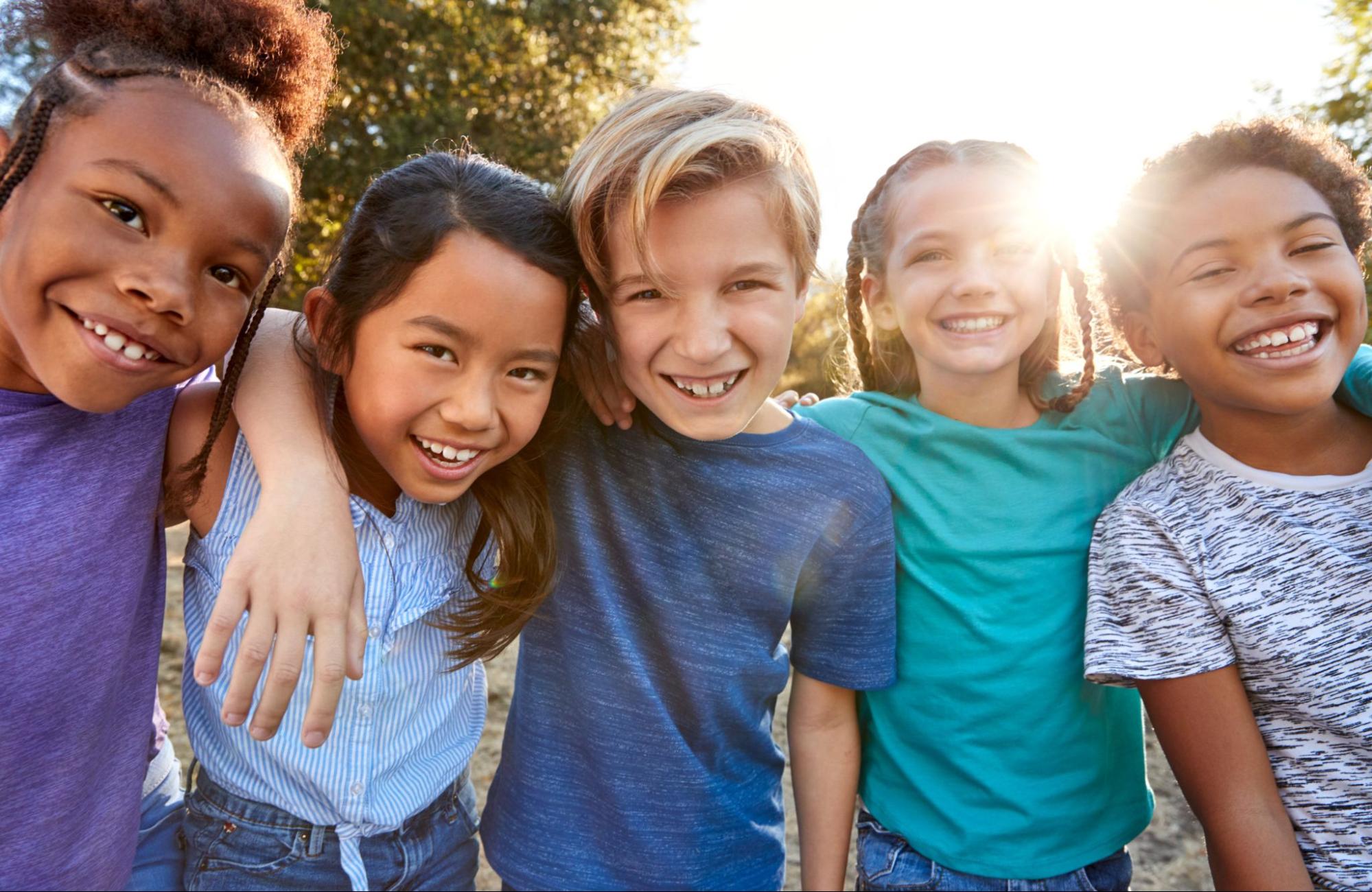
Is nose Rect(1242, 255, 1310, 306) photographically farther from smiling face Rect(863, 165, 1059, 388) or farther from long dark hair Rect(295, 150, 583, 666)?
long dark hair Rect(295, 150, 583, 666)

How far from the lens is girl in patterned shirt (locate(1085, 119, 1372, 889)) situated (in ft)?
4.63

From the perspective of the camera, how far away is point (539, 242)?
1.42 m

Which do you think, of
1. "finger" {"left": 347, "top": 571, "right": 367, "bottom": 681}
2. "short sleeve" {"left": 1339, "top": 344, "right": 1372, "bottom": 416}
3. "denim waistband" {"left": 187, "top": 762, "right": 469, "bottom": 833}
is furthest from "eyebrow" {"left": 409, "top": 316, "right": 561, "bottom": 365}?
"short sleeve" {"left": 1339, "top": 344, "right": 1372, "bottom": 416}

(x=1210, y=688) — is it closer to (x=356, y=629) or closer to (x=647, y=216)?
(x=647, y=216)

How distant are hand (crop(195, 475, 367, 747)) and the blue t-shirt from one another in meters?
0.53

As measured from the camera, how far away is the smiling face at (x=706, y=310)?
1439mm

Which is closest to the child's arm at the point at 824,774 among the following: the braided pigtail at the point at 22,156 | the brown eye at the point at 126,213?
the brown eye at the point at 126,213

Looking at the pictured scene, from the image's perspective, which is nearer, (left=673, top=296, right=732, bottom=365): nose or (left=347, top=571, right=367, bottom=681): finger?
(left=347, top=571, right=367, bottom=681): finger

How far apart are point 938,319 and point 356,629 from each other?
1.26 meters

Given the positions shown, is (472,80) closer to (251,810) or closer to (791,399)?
(791,399)

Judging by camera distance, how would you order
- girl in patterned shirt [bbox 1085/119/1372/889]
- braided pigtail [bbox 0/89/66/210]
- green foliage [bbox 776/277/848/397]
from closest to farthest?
braided pigtail [bbox 0/89/66/210] < girl in patterned shirt [bbox 1085/119/1372/889] < green foliage [bbox 776/277/848/397]

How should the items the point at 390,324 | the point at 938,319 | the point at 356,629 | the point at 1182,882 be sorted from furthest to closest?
the point at 1182,882 < the point at 938,319 < the point at 390,324 < the point at 356,629

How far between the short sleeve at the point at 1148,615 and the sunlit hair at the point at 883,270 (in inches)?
14.2

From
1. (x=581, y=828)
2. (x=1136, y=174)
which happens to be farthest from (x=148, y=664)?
(x=1136, y=174)
